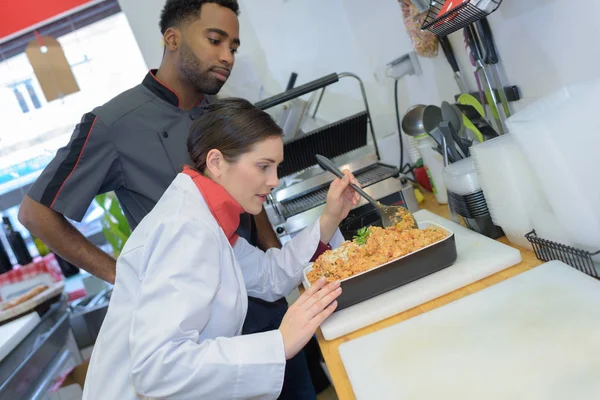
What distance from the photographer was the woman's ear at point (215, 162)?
1.16 metres

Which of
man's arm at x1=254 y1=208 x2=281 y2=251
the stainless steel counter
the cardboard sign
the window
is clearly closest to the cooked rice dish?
man's arm at x1=254 y1=208 x2=281 y2=251

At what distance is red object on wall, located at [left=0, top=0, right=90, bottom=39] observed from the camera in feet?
8.73

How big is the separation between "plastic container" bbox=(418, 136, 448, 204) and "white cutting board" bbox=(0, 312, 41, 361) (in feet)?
4.86

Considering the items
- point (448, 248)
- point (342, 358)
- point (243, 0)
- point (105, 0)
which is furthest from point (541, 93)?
point (105, 0)

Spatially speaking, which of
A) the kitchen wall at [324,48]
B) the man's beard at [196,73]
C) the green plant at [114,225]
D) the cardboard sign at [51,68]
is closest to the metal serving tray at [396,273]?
the man's beard at [196,73]

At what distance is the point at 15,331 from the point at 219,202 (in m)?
1.11

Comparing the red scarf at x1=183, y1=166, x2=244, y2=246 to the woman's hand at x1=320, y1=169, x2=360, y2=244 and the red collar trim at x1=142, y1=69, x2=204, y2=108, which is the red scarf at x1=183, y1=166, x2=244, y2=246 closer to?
the woman's hand at x1=320, y1=169, x2=360, y2=244

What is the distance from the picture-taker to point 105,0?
275cm

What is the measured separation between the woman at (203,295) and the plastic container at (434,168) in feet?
1.75

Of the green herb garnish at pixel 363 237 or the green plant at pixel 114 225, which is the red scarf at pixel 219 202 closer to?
the green herb garnish at pixel 363 237

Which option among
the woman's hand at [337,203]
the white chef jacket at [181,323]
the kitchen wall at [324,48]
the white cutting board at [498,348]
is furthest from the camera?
the kitchen wall at [324,48]

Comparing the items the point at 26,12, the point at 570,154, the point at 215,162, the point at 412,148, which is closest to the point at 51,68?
the point at 26,12

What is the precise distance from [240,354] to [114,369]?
0.30 m

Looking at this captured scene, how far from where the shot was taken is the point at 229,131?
1.17 metres
